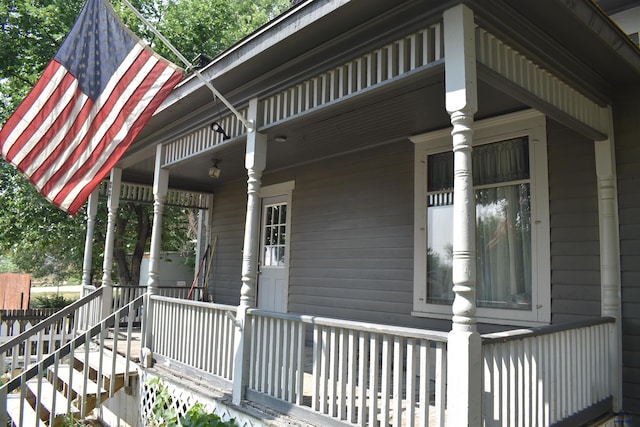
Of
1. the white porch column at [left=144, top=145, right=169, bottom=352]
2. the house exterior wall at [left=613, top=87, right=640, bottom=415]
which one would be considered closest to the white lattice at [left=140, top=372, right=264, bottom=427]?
the white porch column at [left=144, top=145, right=169, bottom=352]

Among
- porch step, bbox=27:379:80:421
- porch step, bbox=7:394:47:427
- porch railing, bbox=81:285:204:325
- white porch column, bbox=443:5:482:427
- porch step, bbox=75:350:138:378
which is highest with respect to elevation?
white porch column, bbox=443:5:482:427

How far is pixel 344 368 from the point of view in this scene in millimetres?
3246

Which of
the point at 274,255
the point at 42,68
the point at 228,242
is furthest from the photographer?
the point at 42,68

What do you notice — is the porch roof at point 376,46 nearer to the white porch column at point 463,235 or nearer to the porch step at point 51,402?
the white porch column at point 463,235

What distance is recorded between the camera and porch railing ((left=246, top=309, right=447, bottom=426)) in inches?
109

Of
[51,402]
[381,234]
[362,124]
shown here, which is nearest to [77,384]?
[51,402]

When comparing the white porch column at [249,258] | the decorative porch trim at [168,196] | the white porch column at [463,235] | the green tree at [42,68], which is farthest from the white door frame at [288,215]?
the green tree at [42,68]

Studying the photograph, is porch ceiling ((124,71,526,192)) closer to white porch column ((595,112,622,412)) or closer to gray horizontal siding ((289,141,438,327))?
gray horizontal siding ((289,141,438,327))

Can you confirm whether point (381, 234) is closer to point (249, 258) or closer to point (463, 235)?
point (249, 258)

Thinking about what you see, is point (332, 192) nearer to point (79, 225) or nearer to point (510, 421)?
point (510, 421)

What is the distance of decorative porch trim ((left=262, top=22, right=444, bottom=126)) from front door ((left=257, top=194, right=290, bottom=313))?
3048 mm

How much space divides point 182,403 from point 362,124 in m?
3.42

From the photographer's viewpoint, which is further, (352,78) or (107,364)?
(107,364)

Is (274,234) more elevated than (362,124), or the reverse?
(362,124)
